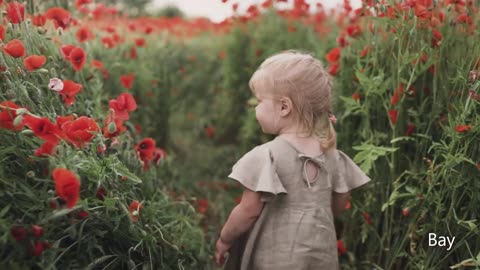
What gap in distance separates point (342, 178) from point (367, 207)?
0.57m

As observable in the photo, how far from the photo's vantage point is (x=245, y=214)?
7.36 feet

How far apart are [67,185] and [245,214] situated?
0.77 m

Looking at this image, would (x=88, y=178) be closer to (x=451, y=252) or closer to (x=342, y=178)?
(x=342, y=178)

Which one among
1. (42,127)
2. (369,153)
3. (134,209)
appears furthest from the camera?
(369,153)

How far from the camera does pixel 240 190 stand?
4285 millimetres

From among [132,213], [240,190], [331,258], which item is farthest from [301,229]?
[240,190]

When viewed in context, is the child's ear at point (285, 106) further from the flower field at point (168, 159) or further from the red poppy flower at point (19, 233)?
the red poppy flower at point (19, 233)

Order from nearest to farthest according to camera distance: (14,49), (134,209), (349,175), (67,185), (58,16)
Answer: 1. (67,185)
2. (14,49)
3. (134,209)
4. (349,175)
5. (58,16)

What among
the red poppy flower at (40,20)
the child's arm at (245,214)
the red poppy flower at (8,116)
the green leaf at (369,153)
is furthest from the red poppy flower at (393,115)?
the red poppy flower at (40,20)

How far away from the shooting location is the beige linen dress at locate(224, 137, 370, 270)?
7.27 ft

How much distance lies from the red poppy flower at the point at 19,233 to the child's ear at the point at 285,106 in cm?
103

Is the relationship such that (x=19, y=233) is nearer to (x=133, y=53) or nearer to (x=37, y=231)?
(x=37, y=231)

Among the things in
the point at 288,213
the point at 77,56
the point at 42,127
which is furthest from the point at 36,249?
the point at 77,56

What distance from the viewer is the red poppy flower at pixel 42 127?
1.86 metres
